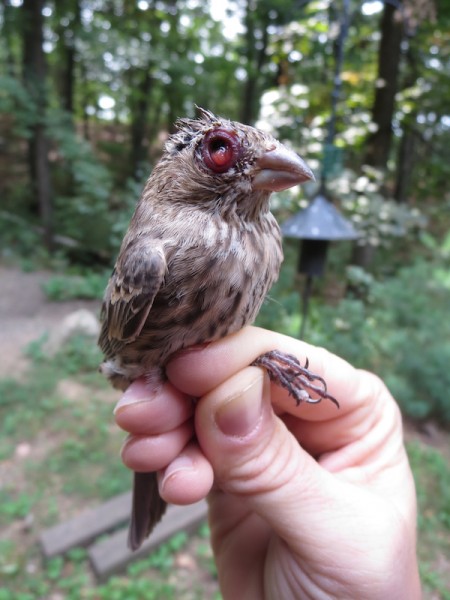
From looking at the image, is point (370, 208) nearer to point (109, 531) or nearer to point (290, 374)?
point (290, 374)

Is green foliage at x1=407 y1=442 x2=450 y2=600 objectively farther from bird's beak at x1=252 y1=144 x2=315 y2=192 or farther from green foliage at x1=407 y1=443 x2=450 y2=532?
bird's beak at x1=252 y1=144 x2=315 y2=192

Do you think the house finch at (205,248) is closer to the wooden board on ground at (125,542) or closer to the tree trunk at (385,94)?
the wooden board on ground at (125,542)

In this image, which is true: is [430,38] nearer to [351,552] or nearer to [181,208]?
[181,208]

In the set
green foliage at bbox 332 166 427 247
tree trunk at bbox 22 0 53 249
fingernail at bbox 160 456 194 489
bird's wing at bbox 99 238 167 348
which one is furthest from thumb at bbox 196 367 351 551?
tree trunk at bbox 22 0 53 249

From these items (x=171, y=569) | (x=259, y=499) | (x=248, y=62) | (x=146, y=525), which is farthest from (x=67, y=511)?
(x=248, y=62)

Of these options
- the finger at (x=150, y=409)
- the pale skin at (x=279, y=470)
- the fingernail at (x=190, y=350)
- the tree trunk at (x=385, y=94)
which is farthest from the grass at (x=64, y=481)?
the tree trunk at (x=385, y=94)

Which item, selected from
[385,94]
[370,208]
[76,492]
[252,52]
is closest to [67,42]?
[252,52]
